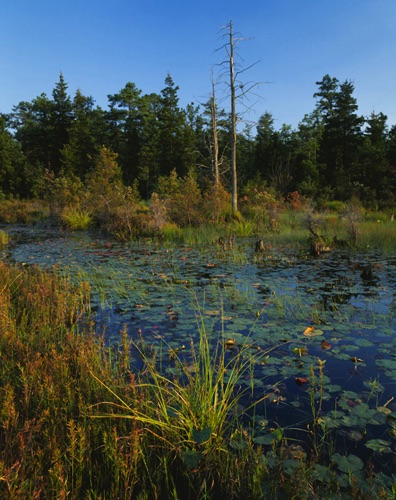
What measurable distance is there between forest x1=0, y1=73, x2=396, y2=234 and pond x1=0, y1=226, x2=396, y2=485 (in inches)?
533

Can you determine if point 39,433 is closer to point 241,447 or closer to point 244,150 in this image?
point 241,447

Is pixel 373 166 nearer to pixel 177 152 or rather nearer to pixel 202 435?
pixel 177 152

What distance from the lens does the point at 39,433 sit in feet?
7.08

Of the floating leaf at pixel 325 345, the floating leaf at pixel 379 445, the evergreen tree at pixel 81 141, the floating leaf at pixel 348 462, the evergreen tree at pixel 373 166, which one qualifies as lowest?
the floating leaf at pixel 379 445

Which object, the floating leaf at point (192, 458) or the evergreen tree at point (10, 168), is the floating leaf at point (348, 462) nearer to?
the floating leaf at point (192, 458)

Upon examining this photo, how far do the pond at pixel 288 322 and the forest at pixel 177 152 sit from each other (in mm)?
13547

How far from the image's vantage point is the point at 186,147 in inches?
1748

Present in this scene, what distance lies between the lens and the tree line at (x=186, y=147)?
3162 cm

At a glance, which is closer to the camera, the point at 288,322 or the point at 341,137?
the point at 288,322

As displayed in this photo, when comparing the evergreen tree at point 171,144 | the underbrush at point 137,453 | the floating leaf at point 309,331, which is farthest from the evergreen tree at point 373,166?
the underbrush at point 137,453

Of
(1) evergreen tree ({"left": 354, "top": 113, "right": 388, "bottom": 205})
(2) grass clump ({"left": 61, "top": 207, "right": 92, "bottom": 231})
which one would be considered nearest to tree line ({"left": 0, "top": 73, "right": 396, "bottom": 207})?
(1) evergreen tree ({"left": 354, "top": 113, "right": 388, "bottom": 205})

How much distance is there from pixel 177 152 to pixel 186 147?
131 centimetres

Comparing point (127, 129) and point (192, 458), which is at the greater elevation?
point (127, 129)

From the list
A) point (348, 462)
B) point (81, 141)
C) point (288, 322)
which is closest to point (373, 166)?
point (288, 322)
